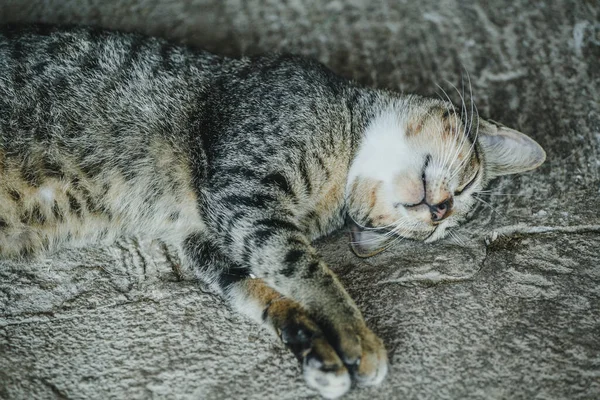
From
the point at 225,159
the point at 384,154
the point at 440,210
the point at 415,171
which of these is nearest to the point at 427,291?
the point at 440,210

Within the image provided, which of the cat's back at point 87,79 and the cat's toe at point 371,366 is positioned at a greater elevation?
the cat's back at point 87,79

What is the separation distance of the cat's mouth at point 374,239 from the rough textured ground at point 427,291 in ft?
0.16

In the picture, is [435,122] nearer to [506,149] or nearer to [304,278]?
[506,149]

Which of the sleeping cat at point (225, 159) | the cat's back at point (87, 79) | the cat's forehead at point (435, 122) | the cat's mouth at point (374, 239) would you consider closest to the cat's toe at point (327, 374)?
the sleeping cat at point (225, 159)

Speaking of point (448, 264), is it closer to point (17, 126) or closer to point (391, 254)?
point (391, 254)

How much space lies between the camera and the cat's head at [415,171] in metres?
2.67

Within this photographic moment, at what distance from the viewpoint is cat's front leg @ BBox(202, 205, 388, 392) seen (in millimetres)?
2174

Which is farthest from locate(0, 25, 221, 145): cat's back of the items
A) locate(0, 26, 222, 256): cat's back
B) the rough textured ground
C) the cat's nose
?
the cat's nose

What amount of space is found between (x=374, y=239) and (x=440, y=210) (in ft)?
1.03

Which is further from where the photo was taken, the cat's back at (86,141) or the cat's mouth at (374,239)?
the cat's mouth at (374,239)

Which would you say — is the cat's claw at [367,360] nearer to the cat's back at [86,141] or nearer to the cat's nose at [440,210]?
the cat's nose at [440,210]

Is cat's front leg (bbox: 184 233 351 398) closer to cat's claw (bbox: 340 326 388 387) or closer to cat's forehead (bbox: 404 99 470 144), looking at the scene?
cat's claw (bbox: 340 326 388 387)

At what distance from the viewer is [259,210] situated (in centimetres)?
250

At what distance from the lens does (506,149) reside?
2.96 m
